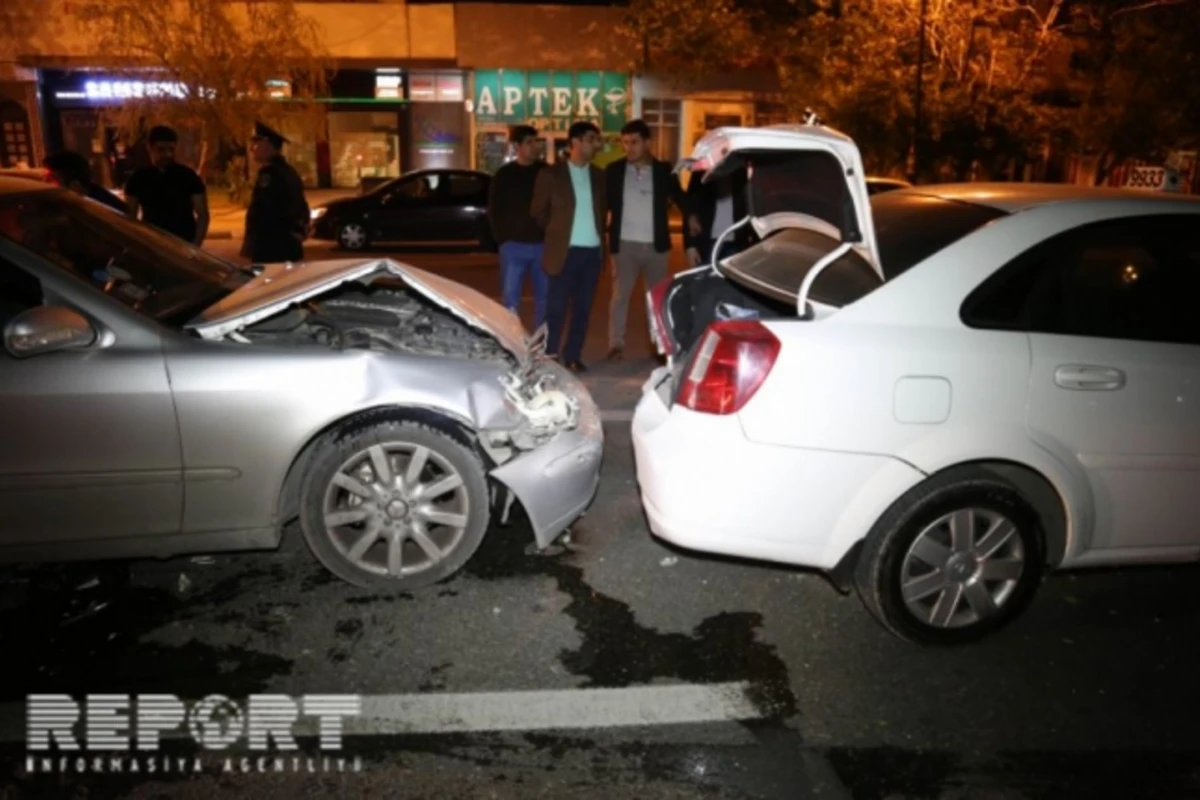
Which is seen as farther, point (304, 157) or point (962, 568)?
point (304, 157)

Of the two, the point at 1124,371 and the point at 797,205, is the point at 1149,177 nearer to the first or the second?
the point at 797,205

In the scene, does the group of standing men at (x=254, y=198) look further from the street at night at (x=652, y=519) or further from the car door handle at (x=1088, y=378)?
the car door handle at (x=1088, y=378)

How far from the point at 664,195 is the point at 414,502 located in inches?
180

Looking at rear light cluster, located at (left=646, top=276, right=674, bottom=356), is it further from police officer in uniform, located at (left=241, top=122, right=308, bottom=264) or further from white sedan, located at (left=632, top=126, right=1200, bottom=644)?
police officer in uniform, located at (left=241, top=122, right=308, bottom=264)

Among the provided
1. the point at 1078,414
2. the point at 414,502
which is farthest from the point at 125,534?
the point at 1078,414

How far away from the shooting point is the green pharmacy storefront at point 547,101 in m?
24.1

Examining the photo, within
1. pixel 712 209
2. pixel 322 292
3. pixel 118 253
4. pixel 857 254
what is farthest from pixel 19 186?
pixel 712 209

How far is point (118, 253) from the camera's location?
4551 mm

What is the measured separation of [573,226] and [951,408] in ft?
15.0

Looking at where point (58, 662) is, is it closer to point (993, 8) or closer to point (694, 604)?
point (694, 604)

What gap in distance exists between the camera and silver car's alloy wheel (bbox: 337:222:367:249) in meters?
16.0

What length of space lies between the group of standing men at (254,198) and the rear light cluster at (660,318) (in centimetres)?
381

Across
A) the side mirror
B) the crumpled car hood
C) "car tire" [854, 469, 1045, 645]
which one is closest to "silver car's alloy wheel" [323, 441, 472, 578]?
the crumpled car hood

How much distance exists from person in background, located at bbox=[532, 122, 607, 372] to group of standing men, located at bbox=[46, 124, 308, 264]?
1884 mm
